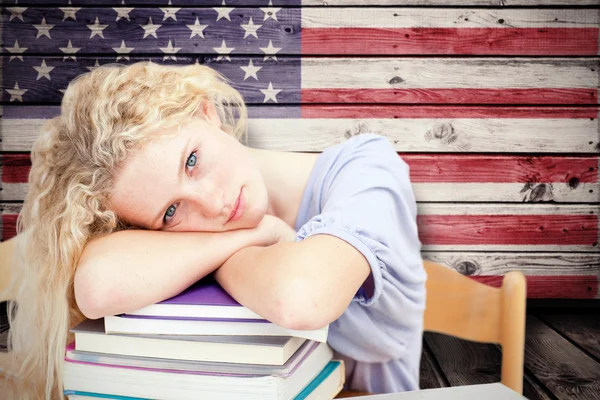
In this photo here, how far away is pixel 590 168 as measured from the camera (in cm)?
190

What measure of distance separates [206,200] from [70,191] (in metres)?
0.20

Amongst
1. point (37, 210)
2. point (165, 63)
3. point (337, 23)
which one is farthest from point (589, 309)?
point (37, 210)

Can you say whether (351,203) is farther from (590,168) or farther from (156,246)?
(590,168)

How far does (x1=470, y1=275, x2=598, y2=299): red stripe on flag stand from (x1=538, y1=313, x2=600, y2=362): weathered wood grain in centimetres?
8

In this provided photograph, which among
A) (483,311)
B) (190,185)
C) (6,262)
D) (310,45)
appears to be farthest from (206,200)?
(310,45)

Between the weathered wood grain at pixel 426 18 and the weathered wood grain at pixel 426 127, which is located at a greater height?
the weathered wood grain at pixel 426 18

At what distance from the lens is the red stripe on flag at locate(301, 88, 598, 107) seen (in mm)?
1806

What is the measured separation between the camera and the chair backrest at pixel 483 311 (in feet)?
3.06

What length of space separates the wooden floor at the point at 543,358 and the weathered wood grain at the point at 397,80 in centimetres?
83

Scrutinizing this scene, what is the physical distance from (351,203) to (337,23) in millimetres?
1226

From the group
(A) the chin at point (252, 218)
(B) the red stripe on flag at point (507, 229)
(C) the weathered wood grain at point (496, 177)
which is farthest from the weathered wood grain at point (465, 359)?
(A) the chin at point (252, 218)

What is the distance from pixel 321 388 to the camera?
25.2 inches

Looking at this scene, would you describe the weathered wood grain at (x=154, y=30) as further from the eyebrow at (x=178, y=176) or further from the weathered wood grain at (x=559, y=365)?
the weathered wood grain at (x=559, y=365)

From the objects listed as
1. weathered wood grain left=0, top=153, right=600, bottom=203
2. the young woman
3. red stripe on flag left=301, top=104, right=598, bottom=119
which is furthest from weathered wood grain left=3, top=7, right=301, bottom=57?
the young woman
